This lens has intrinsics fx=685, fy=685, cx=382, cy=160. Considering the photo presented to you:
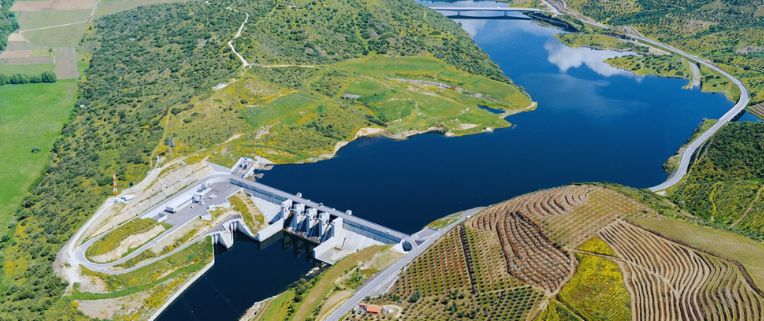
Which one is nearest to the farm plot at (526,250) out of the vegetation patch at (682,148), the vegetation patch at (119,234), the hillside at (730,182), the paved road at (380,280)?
the paved road at (380,280)

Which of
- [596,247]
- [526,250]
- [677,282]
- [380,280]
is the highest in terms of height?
[677,282]

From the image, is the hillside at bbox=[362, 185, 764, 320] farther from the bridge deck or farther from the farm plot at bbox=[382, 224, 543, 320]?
the bridge deck

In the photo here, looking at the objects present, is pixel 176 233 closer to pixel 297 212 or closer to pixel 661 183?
pixel 297 212

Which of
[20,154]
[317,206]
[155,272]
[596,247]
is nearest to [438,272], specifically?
[596,247]

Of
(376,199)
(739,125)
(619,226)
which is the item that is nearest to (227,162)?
(376,199)

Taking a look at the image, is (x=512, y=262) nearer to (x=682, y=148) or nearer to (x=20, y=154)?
(x=682, y=148)
